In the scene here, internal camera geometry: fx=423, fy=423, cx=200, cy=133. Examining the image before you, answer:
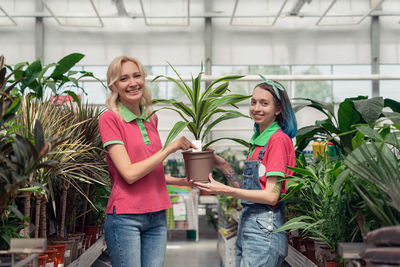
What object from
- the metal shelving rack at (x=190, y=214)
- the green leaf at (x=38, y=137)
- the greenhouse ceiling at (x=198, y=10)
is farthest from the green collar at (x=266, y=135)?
the greenhouse ceiling at (x=198, y=10)

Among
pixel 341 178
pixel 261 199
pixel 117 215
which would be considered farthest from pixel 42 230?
pixel 341 178

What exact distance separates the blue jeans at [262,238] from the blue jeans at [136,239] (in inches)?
14.6

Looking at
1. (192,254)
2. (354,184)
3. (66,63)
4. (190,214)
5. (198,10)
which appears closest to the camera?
(354,184)

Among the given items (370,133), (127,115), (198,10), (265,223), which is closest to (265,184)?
(265,223)

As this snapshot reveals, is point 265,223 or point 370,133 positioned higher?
point 370,133

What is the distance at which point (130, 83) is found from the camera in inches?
73.2

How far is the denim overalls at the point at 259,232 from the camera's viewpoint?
5.77ft

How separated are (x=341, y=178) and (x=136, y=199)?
0.86 m

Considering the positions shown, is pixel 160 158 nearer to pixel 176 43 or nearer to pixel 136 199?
pixel 136 199

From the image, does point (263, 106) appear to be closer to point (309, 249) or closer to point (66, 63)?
point (309, 249)

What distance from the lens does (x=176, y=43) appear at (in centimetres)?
1092

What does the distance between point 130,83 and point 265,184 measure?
0.74 meters

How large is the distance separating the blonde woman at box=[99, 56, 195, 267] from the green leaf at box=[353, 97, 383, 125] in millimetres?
971

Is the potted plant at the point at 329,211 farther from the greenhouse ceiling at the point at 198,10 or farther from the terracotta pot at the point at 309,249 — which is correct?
the greenhouse ceiling at the point at 198,10
